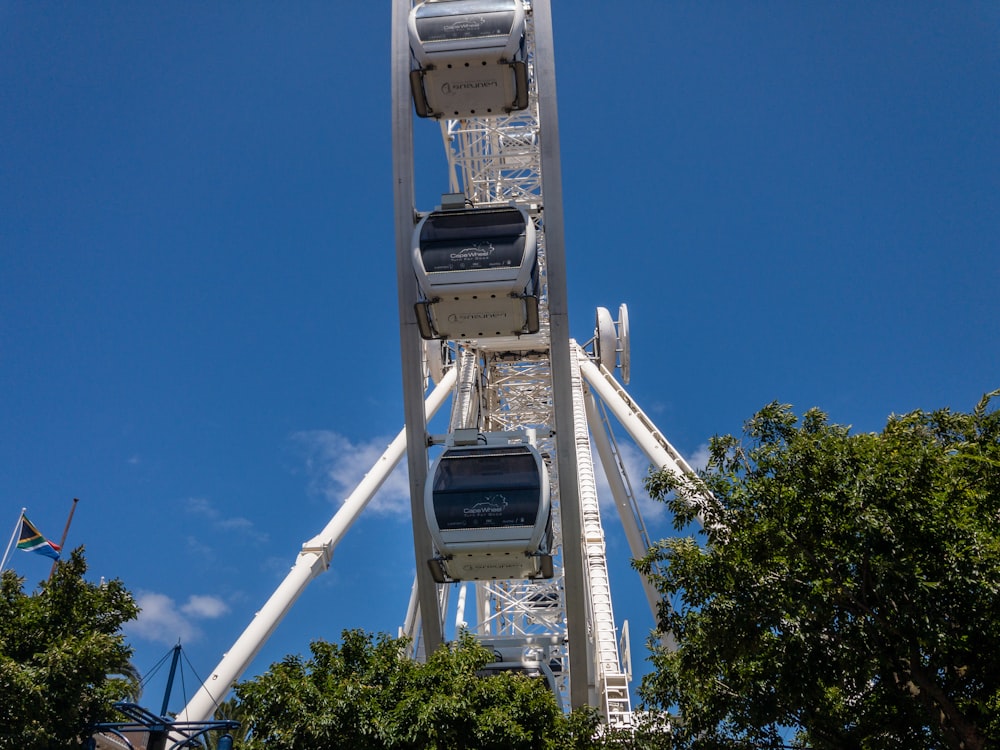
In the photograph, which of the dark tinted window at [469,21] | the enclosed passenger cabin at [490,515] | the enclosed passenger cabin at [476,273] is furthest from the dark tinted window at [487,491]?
the dark tinted window at [469,21]

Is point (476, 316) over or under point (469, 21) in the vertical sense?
under

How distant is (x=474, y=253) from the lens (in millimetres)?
18594

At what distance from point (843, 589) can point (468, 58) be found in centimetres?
1266

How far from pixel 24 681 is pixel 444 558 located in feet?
24.7

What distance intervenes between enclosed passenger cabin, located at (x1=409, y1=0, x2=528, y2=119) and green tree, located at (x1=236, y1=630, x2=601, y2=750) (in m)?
10.9

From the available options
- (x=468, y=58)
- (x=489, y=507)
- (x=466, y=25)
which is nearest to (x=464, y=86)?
(x=468, y=58)

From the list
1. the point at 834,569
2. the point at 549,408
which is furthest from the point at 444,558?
the point at 549,408

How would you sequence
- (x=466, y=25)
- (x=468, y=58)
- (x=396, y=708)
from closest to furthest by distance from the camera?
1. (x=396, y=708)
2. (x=468, y=58)
3. (x=466, y=25)

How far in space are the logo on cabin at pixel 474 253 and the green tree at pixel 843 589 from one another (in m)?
7.15

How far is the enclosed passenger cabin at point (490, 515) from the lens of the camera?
1791cm

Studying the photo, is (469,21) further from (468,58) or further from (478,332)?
(478,332)

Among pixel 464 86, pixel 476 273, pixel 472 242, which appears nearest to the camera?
pixel 476 273

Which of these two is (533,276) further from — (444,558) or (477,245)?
(444,558)

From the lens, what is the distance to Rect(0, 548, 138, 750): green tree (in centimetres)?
1326
